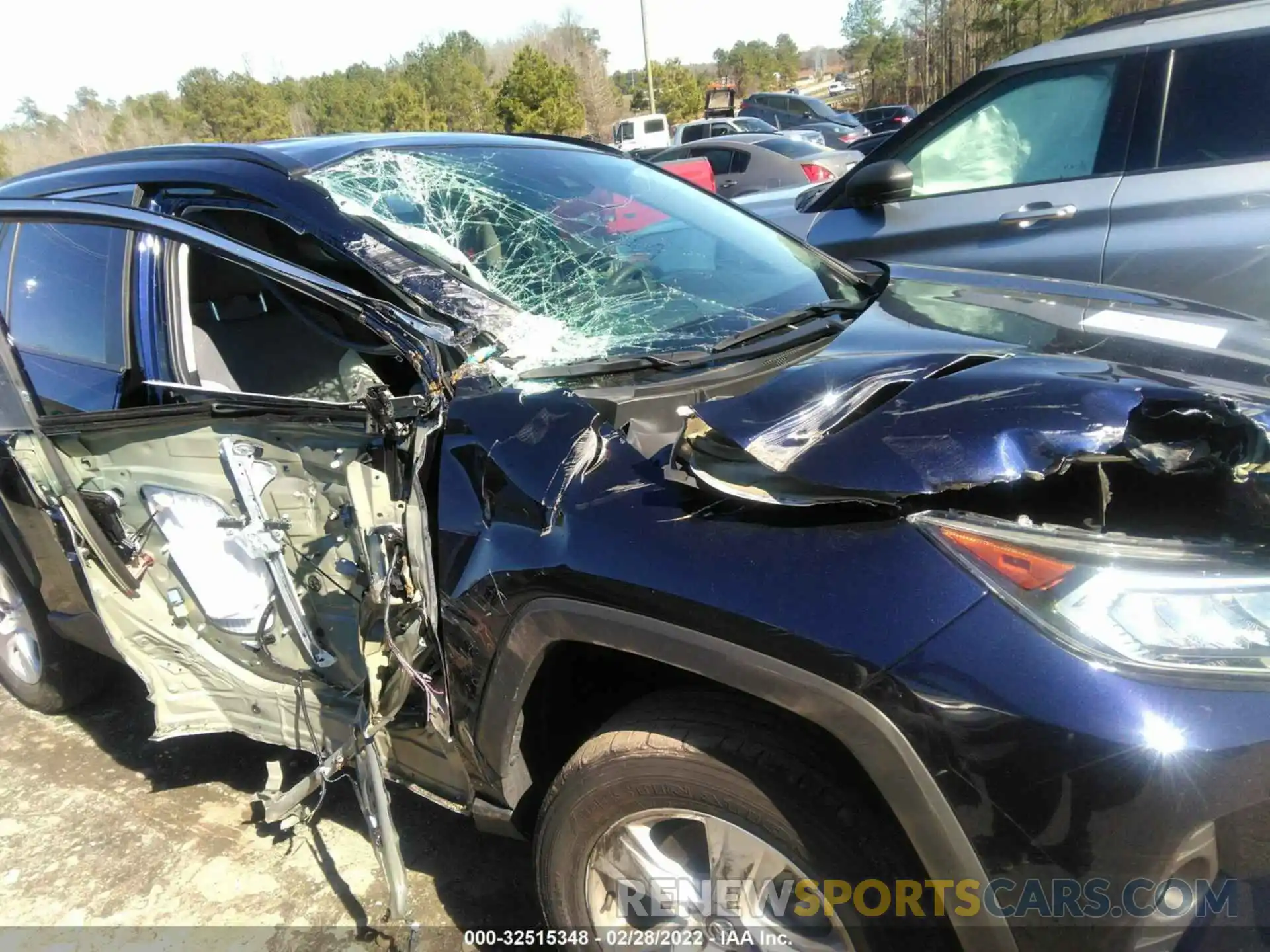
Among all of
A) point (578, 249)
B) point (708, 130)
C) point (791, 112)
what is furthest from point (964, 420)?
point (791, 112)

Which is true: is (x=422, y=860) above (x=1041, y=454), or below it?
below

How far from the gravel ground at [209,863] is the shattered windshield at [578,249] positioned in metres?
1.40

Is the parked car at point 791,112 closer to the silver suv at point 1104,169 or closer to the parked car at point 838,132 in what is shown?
the parked car at point 838,132

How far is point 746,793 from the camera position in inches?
57.1

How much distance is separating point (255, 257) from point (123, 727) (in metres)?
2.23

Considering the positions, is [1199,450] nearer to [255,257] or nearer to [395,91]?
[255,257]

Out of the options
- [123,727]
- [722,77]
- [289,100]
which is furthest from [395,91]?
[123,727]

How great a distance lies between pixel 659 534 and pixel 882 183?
3.02 meters

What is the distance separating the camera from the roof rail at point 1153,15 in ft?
12.0

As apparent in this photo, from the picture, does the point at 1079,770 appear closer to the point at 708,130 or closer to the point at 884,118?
the point at 708,130

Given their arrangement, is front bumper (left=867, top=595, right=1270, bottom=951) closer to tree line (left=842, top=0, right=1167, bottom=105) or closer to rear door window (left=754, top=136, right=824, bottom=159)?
rear door window (left=754, top=136, right=824, bottom=159)

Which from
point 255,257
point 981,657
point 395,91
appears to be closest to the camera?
point 981,657

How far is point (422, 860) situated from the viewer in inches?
96.8

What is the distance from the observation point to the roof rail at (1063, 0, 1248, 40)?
12.0 feet
